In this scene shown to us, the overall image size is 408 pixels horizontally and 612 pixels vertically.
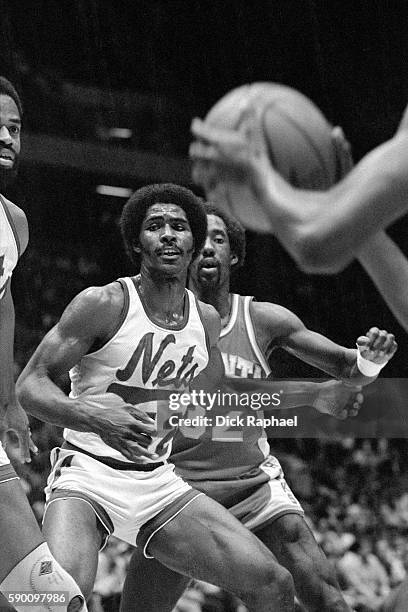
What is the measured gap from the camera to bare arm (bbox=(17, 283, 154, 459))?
2.78 metres

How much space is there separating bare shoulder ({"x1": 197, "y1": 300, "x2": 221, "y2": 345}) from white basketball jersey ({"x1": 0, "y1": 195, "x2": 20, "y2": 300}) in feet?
2.01

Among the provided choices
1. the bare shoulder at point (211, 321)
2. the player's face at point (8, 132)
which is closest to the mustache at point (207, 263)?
the bare shoulder at point (211, 321)

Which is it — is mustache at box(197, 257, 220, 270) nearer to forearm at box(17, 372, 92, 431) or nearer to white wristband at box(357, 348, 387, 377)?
white wristband at box(357, 348, 387, 377)

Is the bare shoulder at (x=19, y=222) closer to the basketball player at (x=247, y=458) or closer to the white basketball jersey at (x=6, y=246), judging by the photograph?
the white basketball jersey at (x=6, y=246)

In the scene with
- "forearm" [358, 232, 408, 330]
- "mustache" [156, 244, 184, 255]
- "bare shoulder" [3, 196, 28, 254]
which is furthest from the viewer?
"mustache" [156, 244, 184, 255]

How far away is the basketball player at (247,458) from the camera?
3.10 meters

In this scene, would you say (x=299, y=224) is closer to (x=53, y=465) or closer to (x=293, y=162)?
(x=293, y=162)

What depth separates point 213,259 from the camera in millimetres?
3697

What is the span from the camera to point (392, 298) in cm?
182

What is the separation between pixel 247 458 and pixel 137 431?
0.78 metres

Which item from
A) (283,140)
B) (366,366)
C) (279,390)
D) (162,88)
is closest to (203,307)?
(366,366)

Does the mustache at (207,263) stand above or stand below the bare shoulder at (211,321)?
above

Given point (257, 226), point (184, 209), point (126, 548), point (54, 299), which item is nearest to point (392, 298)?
point (257, 226)

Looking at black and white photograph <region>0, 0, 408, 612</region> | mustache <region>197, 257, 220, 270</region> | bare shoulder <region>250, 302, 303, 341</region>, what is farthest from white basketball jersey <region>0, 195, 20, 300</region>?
bare shoulder <region>250, 302, 303, 341</region>
